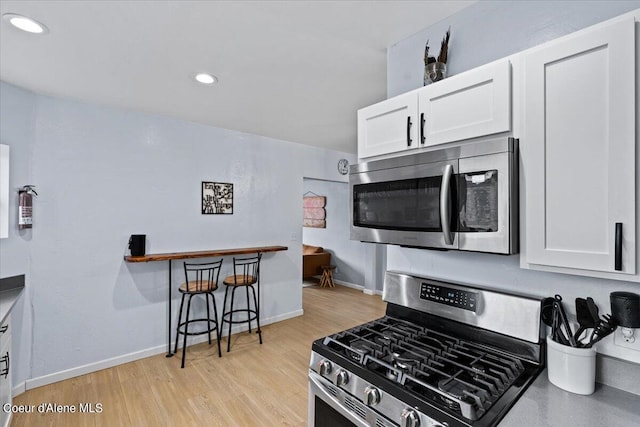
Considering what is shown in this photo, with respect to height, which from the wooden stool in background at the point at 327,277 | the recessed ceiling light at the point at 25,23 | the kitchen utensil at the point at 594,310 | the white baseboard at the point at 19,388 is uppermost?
the recessed ceiling light at the point at 25,23

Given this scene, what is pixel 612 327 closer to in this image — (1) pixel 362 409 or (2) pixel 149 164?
(1) pixel 362 409

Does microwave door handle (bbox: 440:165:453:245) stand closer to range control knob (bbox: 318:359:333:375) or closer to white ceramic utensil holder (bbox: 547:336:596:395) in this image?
white ceramic utensil holder (bbox: 547:336:596:395)

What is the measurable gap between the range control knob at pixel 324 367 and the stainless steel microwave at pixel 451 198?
62 cm

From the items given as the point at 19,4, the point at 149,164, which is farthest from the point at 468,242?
the point at 149,164

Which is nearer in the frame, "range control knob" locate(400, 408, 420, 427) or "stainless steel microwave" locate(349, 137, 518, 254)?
"range control knob" locate(400, 408, 420, 427)

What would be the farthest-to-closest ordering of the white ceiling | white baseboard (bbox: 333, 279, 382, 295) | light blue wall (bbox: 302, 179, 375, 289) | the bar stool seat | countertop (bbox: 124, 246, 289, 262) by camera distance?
light blue wall (bbox: 302, 179, 375, 289) → white baseboard (bbox: 333, 279, 382, 295) → the bar stool seat → countertop (bbox: 124, 246, 289, 262) → the white ceiling

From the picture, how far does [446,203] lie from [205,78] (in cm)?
203

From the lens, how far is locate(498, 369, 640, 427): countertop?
0.93 meters

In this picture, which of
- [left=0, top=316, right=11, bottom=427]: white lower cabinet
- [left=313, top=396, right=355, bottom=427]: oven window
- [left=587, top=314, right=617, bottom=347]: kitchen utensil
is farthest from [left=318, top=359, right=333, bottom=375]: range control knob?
[left=0, top=316, right=11, bottom=427]: white lower cabinet

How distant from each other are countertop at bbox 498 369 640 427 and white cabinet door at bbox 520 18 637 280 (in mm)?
447

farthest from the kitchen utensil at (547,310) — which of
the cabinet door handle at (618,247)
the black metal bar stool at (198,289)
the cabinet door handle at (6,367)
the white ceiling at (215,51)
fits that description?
the cabinet door handle at (6,367)

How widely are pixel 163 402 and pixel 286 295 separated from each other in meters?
2.11

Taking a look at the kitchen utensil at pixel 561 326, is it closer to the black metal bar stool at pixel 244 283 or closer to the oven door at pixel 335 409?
the oven door at pixel 335 409

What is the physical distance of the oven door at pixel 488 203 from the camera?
3.72 ft
